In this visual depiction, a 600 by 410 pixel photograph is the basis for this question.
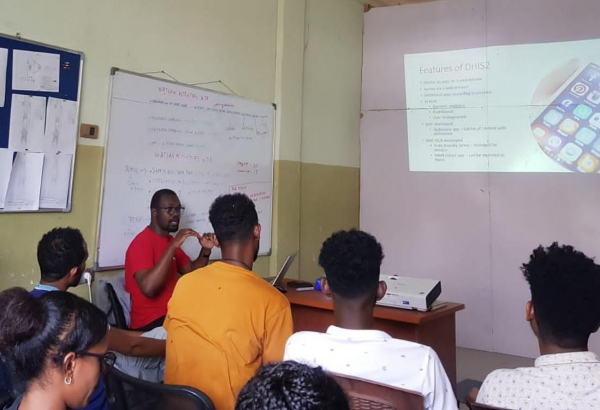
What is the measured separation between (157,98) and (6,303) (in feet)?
7.46

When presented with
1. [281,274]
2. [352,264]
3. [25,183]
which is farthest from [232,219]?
[25,183]

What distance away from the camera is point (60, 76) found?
2.74 meters

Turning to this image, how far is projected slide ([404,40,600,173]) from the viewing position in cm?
391

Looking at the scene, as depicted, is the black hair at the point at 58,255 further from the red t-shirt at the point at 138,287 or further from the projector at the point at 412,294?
the projector at the point at 412,294

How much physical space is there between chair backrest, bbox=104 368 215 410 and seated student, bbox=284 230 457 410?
0.27 m

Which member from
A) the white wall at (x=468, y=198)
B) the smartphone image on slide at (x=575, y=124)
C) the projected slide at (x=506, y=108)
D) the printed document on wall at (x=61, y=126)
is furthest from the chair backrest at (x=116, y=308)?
the smartphone image on slide at (x=575, y=124)

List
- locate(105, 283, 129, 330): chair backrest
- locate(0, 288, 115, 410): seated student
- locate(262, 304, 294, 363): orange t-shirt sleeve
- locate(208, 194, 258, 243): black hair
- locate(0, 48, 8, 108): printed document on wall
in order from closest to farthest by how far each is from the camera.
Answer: locate(0, 288, 115, 410): seated student < locate(262, 304, 294, 363): orange t-shirt sleeve < locate(208, 194, 258, 243): black hair < locate(0, 48, 8, 108): printed document on wall < locate(105, 283, 129, 330): chair backrest

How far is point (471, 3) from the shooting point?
14.4 ft

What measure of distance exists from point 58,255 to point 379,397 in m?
1.41

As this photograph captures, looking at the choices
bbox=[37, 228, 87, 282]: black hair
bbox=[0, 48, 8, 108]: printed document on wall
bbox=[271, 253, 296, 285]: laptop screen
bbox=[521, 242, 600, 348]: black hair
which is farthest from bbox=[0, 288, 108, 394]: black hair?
bbox=[271, 253, 296, 285]: laptop screen

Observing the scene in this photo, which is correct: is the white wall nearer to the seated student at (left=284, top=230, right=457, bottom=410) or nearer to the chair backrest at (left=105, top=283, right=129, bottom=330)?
the chair backrest at (left=105, top=283, right=129, bottom=330)

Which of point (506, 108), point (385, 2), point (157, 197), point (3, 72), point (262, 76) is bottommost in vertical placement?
point (157, 197)

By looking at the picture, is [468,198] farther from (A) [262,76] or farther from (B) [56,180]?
(B) [56,180]

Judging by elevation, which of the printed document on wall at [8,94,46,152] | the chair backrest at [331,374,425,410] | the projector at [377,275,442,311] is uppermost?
the printed document on wall at [8,94,46,152]
